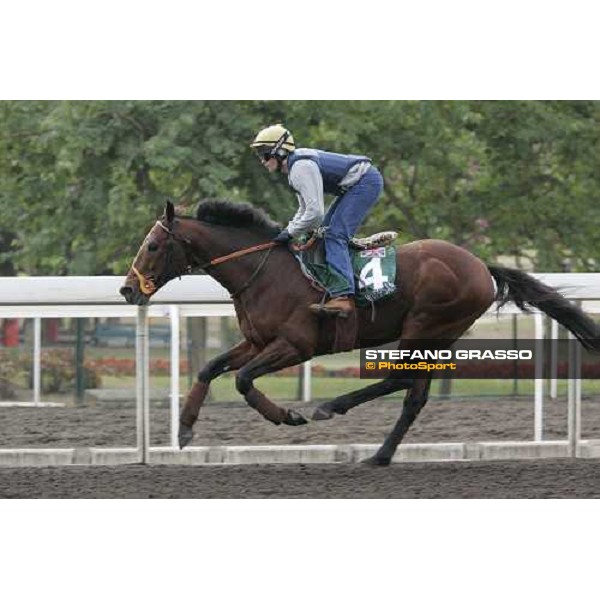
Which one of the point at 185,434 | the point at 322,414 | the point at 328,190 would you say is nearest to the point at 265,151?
the point at 328,190

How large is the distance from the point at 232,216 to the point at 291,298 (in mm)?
695

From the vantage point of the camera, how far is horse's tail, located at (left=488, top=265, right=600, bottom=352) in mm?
9383

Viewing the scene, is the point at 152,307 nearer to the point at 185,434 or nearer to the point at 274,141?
the point at 185,434

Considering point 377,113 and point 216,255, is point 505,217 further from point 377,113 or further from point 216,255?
point 216,255

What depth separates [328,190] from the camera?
8969 millimetres

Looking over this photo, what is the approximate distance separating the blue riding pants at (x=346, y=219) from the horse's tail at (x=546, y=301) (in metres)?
1.14

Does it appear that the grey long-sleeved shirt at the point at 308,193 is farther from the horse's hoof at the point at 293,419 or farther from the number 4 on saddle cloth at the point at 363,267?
the horse's hoof at the point at 293,419

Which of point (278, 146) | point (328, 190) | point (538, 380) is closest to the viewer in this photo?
point (278, 146)

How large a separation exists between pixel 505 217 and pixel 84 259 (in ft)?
16.1

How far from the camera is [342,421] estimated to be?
12305mm

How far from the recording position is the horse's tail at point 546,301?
9.38 meters

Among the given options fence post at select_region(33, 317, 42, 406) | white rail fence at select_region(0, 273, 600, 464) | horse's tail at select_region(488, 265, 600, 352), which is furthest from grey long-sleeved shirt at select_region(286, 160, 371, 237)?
fence post at select_region(33, 317, 42, 406)

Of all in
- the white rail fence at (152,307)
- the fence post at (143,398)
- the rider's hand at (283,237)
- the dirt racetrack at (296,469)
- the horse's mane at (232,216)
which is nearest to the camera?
the dirt racetrack at (296,469)

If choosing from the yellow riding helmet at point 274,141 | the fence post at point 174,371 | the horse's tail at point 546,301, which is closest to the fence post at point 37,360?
the fence post at point 174,371
